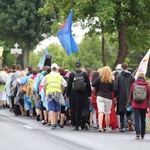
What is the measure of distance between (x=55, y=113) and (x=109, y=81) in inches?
77.7

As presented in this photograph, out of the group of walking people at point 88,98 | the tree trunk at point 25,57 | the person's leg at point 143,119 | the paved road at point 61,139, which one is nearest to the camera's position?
the paved road at point 61,139

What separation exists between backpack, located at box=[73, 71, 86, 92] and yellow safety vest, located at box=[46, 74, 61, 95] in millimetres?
548

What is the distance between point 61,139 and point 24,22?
168ft

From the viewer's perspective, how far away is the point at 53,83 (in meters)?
20.2

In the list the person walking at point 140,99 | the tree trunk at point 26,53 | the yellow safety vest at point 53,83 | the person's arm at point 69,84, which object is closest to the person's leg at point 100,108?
the person's arm at point 69,84

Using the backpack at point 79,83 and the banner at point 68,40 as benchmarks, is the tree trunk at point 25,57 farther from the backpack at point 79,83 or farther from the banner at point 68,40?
the backpack at point 79,83

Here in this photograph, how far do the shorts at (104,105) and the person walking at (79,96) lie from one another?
0.68 metres

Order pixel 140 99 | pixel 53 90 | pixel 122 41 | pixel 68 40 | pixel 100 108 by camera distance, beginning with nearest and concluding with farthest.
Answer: pixel 140 99
pixel 100 108
pixel 53 90
pixel 68 40
pixel 122 41

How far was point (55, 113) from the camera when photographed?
2045 centimetres

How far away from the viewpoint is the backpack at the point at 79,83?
1988 centimetres

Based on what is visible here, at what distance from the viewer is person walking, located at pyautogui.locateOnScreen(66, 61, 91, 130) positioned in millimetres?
19938

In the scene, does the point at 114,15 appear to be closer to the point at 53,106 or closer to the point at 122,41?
the point at 122,41

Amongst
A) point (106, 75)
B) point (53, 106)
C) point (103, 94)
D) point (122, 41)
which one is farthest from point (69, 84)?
point (122, 41)

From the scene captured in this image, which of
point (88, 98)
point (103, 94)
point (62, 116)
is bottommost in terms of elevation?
point (62, 116)
